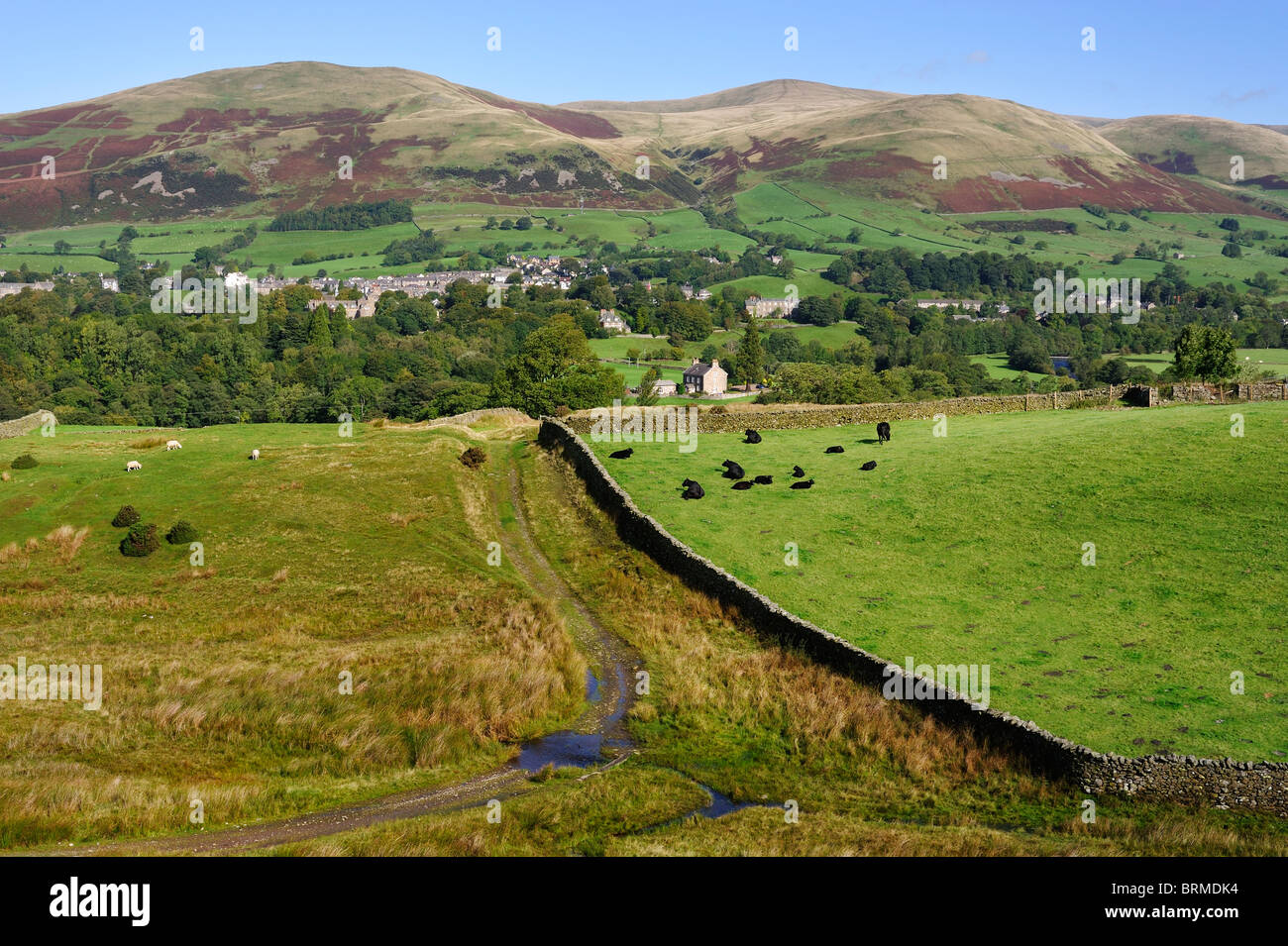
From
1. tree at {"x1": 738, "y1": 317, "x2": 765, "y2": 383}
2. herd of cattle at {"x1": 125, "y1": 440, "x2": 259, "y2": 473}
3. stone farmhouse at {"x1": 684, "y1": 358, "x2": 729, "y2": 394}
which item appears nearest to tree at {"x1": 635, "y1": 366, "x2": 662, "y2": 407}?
stone farmhouse at {"x1": 684, "y1": 358, "x2": 729, "y2": 394}

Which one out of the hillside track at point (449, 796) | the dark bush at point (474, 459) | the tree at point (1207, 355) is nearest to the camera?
the hillside track at point (449, 796)

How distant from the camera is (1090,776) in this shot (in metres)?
23.4

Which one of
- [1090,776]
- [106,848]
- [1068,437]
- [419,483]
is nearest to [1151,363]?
[1068,437]

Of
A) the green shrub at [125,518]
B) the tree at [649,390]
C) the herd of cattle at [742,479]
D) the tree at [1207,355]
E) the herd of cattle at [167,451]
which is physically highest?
the tree at [1207,355]

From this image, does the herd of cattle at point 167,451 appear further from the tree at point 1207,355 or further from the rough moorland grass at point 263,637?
the tree at point 1207,355

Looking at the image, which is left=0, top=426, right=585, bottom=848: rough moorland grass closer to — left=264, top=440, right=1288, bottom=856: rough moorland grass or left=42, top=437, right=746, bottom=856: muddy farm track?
left=42, top=437, right=746, bottom=856: muddy farm track

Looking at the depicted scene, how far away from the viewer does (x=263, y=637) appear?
36.7 m

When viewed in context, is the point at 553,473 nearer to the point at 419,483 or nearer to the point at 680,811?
the point at 419,483

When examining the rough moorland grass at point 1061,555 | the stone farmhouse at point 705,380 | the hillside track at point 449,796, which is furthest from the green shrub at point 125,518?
the stone farmhouse at point 705,380

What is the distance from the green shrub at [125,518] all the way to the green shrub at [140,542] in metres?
2.02

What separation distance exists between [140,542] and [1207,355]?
6694 cm

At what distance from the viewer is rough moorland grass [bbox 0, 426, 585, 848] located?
26125 millimetres

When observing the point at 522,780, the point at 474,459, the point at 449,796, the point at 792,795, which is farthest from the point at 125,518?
the point at 792,795

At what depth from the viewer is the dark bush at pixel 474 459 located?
5934 centimetres
